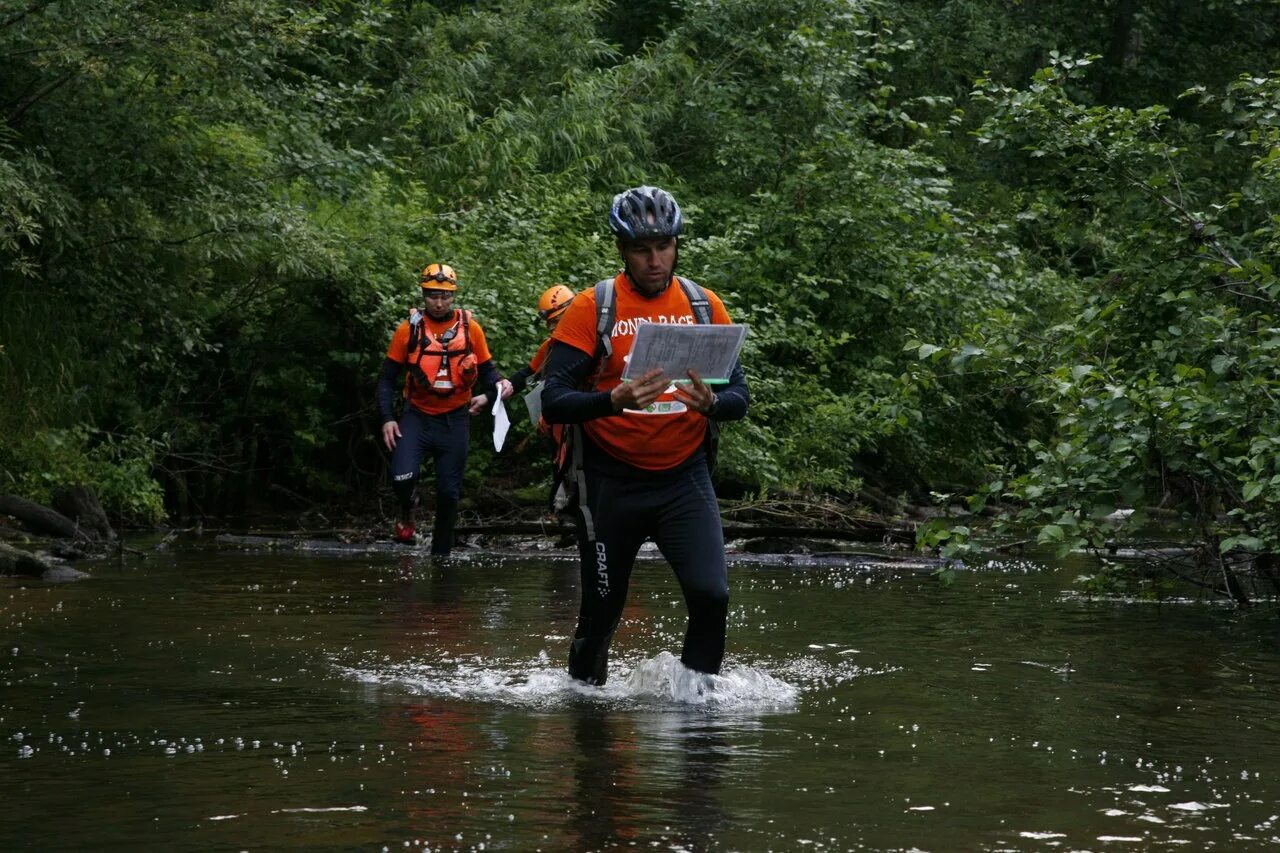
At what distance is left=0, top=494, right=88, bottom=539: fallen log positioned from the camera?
15.2 meters

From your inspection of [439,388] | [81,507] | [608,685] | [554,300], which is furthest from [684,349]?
[81,507]

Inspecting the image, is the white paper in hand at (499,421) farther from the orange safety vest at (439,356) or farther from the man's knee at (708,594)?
the man's knee at (708,594)

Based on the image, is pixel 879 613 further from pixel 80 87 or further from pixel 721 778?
pixel 80 87

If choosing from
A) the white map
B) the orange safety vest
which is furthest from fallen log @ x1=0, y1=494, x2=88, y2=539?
the white map

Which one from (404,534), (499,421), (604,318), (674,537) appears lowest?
(404,534)

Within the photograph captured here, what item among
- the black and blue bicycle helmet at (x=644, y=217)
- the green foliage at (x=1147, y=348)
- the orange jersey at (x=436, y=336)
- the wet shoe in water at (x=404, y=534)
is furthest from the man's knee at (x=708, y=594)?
the wet shoe in water at (x=404, y=534)

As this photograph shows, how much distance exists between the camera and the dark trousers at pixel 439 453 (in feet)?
48.7

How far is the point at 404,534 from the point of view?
15859 millimetres

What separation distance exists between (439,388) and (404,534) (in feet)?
5.45

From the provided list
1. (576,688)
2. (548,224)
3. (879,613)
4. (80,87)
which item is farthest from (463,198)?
(576,688)

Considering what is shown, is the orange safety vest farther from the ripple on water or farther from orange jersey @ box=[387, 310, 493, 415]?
the ripple on water

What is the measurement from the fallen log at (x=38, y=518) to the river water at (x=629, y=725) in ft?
10.7

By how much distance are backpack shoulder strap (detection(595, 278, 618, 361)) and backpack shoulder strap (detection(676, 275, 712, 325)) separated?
1.01 ft

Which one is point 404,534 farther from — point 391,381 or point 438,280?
point 438,280
